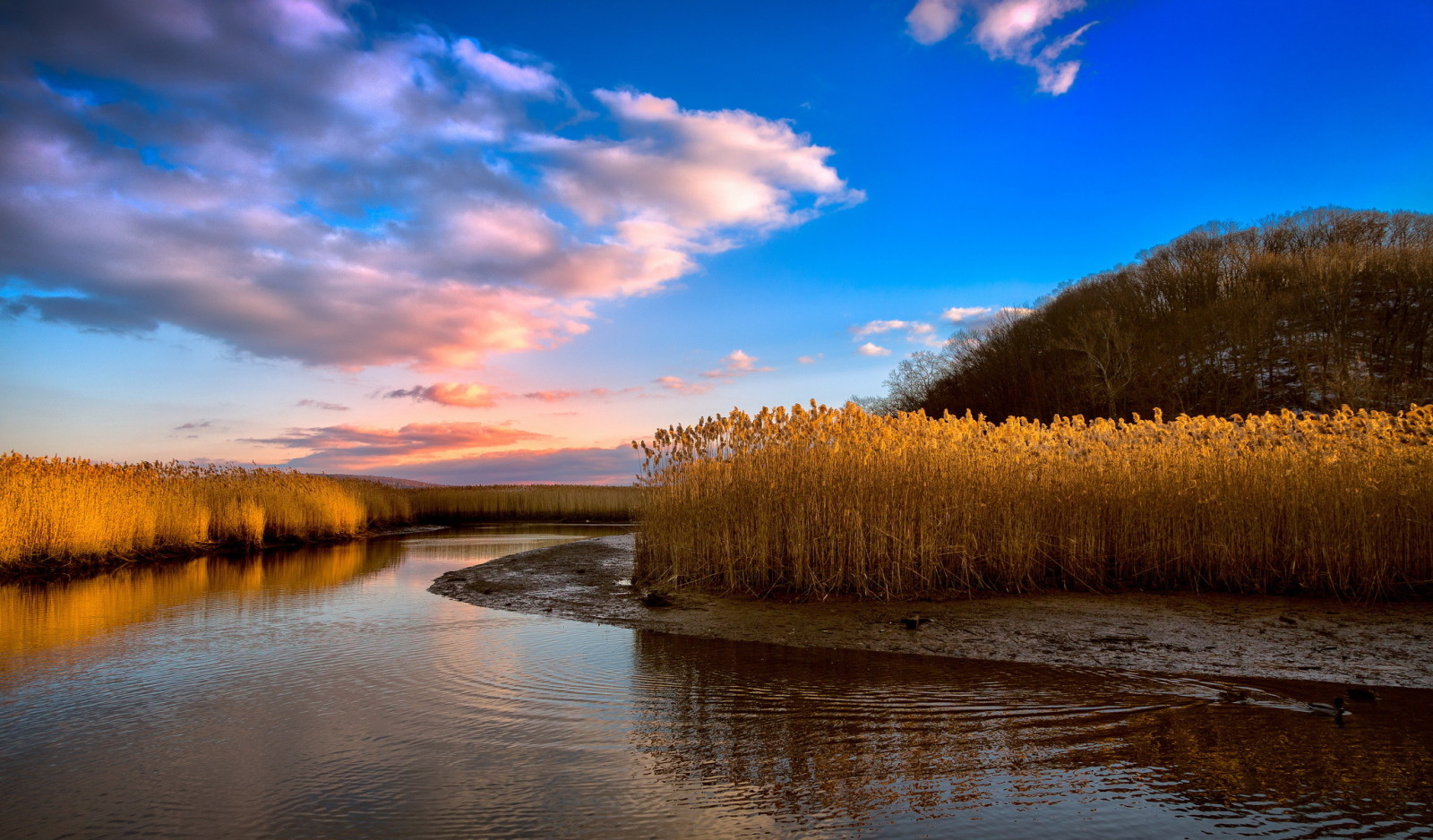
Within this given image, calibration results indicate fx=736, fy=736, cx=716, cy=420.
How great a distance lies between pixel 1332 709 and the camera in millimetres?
4352

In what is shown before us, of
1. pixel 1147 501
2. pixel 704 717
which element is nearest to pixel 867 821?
pixel 704 717

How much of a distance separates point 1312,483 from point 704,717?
7607mm

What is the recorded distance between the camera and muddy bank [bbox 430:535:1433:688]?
5.68 metres

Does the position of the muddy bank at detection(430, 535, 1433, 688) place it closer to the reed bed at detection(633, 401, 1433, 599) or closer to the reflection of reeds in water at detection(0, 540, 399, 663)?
the reed bed at detection(633, 401, 1433, 599)

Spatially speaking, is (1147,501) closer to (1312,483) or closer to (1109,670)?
(1312,483)

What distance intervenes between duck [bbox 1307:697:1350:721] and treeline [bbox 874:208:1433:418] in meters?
26.3

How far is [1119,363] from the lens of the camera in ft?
105

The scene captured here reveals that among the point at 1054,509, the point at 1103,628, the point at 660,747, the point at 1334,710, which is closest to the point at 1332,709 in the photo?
the point at 1334,710

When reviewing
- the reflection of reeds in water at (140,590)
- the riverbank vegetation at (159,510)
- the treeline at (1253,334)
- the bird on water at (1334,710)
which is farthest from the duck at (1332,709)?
the treeline at (1253,334)

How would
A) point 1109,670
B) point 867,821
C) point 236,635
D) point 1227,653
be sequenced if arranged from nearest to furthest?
point 867,821 < point 1109,670 < point 1227,653 < point 236,635

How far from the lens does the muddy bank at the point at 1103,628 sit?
568cm

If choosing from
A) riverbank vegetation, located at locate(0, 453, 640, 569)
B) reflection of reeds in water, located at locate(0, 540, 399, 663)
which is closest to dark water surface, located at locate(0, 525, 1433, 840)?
reflection of reeds in water, located at locate(0, 540, 399, 663)

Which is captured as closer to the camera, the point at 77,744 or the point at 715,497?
the point at 77,744

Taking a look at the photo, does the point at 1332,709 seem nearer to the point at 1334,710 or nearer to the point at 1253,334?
the point at 1334,710
